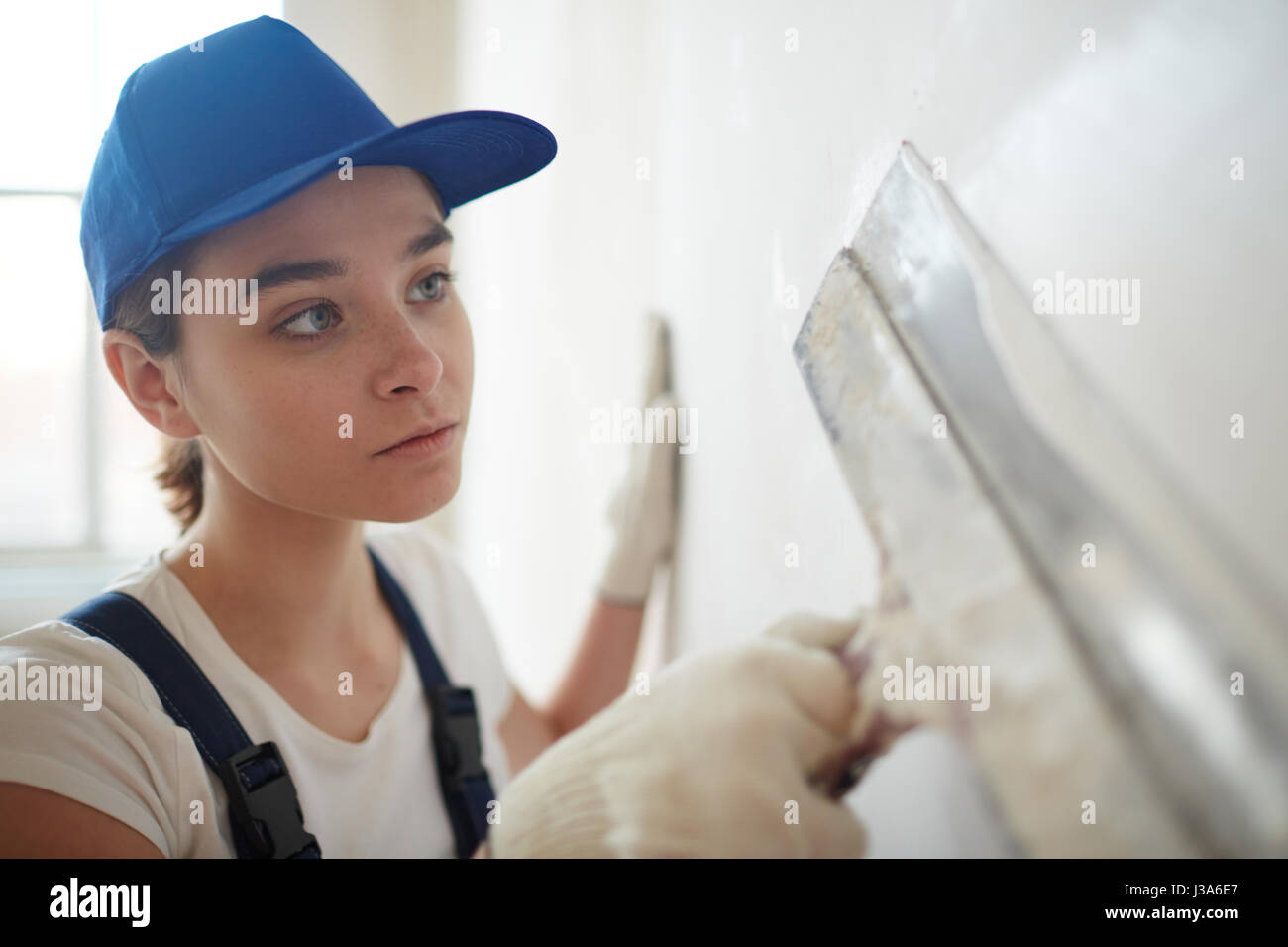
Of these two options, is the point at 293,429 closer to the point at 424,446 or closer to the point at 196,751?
the point at 424,446

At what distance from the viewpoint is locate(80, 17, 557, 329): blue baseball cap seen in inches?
21.8

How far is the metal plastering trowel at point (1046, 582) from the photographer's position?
9.8 inches

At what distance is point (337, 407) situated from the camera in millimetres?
595

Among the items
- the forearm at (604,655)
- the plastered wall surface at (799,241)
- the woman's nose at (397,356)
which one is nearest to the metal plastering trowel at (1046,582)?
the plastered wall surface at (799,241)

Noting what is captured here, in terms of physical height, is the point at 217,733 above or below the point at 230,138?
below

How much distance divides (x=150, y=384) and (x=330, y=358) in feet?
0.59

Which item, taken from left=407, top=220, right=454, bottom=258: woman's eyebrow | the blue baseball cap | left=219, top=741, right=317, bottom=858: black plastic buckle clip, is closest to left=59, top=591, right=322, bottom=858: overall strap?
left=219, top=741, right=317, bottom=858: black plastic buckle clip

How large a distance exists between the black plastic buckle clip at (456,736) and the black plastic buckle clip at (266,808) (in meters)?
0.16

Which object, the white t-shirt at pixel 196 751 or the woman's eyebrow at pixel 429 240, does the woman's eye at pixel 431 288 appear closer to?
the woman's eyebrow at pixel 429 240

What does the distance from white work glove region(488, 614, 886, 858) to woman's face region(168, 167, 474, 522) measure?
289 mm

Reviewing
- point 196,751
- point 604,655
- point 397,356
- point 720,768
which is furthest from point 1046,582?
point 604,655

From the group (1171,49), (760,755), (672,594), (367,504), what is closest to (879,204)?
(1171,49)

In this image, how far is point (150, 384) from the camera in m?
0.66
